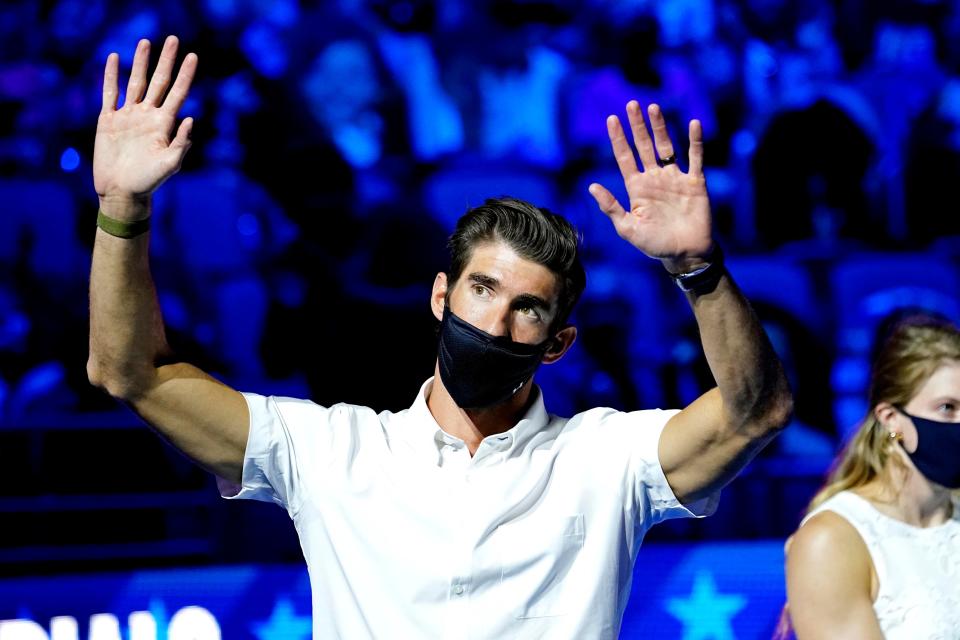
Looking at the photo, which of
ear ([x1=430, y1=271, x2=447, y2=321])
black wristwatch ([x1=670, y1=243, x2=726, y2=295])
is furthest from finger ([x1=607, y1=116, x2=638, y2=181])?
ear ([x1=430, y1=271, x2=447, y2=321])

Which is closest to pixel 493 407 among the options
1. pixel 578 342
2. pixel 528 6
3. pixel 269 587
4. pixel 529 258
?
pixel 529 258

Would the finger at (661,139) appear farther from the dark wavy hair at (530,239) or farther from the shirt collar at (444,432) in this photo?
the shirt collar at (444,432)

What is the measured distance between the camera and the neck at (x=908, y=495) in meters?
2.49

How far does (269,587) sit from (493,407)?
204 cm

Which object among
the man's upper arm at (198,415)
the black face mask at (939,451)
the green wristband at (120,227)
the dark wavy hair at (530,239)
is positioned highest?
the green wristband at (120,227)

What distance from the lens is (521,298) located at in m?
1.99

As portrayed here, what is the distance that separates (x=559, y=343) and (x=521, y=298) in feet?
0.46

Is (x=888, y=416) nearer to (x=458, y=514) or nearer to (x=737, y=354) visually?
(x=737, y=354)

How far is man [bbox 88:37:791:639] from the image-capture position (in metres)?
1.82

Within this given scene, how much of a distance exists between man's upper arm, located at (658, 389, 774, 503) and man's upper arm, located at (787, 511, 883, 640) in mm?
575

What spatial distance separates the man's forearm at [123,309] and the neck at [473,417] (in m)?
0.52

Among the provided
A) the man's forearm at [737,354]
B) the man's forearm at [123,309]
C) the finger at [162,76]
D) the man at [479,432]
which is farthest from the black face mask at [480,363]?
the finger at [162,76]

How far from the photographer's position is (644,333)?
4469mm

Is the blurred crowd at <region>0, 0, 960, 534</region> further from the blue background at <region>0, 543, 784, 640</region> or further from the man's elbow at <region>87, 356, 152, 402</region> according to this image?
the man's elbow at <region>87, 356, 152, 402</region>
